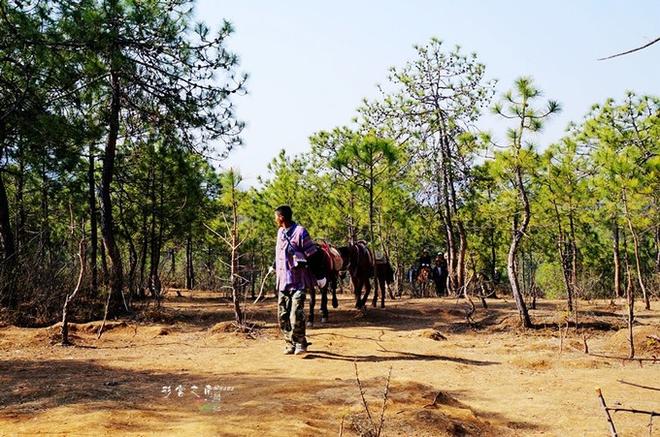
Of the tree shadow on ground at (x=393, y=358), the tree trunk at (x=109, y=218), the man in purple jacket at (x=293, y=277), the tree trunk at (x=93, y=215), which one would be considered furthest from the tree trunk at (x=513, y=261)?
the tree trunk at (x=93, y=215)

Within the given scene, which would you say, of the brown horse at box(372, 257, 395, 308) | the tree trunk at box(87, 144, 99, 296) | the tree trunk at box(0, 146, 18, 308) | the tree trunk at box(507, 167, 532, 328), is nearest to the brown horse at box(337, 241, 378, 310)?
the brown horse at box(372, 257, 395, 308)

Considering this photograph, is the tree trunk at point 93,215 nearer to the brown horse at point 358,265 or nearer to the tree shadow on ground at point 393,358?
the brown horse at point 358,265

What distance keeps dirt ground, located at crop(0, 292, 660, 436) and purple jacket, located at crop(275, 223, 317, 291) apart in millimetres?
816

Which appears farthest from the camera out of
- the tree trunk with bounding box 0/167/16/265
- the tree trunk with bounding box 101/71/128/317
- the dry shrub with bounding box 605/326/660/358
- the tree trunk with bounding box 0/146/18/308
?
the tree trunk with bounding box 101/71/128/317

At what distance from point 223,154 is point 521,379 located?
23.6 feet

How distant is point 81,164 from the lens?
32.7ft

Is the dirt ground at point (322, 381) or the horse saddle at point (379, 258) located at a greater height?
the horse saddle at point (379, 258)

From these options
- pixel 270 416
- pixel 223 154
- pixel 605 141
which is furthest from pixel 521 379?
pixel 605 141

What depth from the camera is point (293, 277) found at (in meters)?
6.52

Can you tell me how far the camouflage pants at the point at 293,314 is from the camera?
6.39m

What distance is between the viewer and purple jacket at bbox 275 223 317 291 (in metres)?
6.51

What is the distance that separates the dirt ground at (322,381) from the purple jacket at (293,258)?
0.82 meters

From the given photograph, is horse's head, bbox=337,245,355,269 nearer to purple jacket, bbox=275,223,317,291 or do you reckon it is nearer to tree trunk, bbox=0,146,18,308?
purple jacket, bbox=275,223,317,291

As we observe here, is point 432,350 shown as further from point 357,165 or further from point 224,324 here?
point 357,165
